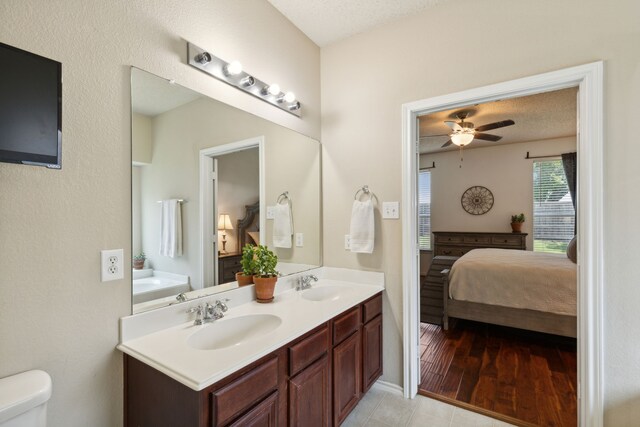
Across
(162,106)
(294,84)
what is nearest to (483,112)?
(294,84)

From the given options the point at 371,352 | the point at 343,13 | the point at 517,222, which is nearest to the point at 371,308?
the point at 371,352

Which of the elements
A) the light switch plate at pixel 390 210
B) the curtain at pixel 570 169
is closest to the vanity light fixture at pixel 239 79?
the light switch plate at pixel 390 210

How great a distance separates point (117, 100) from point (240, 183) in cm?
78

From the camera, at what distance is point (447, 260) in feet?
13.9

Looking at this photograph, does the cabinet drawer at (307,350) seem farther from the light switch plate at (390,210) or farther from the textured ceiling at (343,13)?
the textured ceiling at (343,13)

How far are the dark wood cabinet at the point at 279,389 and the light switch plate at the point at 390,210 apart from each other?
A: 27.0 inches

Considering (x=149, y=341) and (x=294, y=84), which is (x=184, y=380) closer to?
(x=149, y=341)

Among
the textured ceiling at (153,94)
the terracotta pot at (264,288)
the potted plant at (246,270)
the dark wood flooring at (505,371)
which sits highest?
the textured ceiling at (153,94)

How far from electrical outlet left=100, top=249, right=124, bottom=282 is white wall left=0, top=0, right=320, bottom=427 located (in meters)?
0.02

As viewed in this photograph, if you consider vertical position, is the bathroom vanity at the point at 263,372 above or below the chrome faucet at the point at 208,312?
below

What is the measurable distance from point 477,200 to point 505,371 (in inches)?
155

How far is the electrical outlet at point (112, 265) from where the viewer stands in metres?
1.18

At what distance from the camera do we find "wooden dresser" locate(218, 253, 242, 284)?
5.66 ft

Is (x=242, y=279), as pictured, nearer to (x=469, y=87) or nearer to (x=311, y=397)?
(x=311, y=397)
